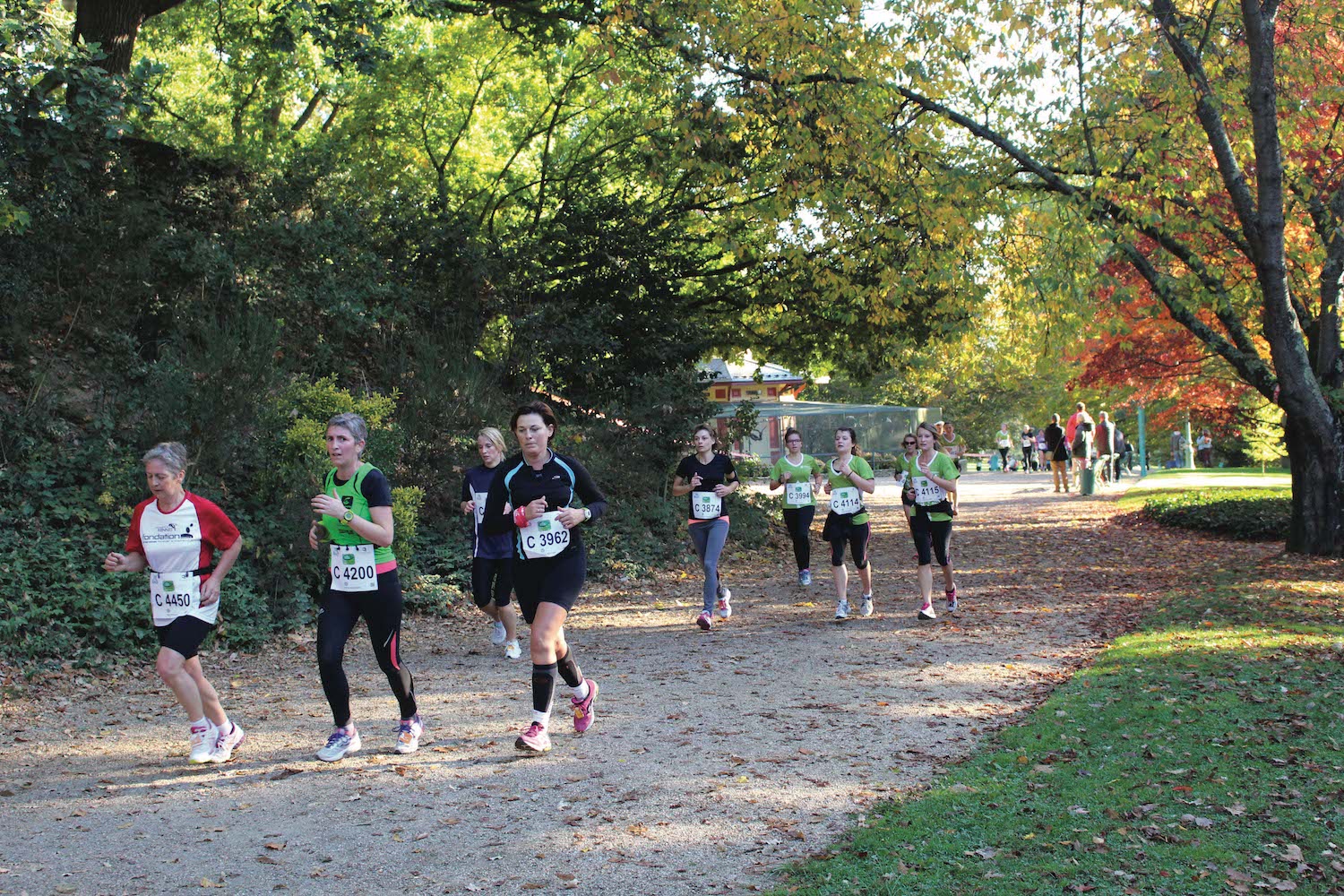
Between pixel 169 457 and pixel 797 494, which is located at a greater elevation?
pixel 169 457

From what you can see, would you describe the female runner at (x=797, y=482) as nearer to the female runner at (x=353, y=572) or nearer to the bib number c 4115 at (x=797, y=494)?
the bib number c 4115 at (x=797, y=494)

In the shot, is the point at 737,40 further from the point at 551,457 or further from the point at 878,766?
the point at 878,766

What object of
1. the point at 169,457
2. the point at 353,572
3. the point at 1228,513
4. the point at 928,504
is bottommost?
the point at 1228,513

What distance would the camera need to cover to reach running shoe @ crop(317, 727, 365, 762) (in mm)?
6477

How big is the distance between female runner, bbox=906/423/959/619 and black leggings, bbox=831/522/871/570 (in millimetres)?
483

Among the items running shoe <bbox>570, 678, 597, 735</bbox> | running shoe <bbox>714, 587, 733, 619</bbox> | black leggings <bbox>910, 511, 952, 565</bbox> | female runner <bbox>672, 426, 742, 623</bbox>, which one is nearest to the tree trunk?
black leggings <bbox>910, 511, 952, 565</bbox>

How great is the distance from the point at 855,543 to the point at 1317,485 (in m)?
6.39

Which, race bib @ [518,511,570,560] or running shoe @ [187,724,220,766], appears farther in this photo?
race bib @ [518,511,570,560]

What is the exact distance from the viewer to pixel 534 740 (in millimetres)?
6512

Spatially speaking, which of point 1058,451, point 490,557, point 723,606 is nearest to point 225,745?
point 490,557

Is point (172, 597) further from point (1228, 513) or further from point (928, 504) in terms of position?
point (1228, 513)

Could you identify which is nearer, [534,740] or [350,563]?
[350,563]

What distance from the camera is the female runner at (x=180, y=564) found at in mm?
6168

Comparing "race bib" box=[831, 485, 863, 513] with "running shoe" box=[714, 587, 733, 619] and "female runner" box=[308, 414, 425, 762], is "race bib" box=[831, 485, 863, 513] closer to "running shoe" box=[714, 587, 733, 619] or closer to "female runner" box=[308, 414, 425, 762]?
"running shoe" box=[714, 587, 733, 619]
